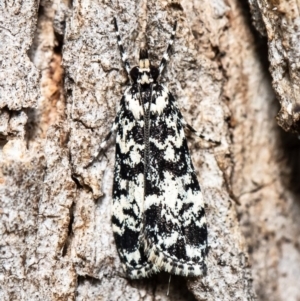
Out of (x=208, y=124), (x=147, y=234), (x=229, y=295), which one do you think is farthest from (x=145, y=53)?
(x=229, y=295)

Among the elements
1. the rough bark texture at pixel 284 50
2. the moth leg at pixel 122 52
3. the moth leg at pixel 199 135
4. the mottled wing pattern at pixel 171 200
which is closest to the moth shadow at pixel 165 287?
the mottled wing pattern at pixel 171 200

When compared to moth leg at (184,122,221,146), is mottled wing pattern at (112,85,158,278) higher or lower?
lower

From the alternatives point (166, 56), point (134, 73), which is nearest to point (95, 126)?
point (134, 73)

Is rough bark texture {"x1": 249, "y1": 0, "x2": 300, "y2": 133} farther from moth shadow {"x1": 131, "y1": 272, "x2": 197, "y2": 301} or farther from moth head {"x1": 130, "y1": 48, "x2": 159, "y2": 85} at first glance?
moth shadow {"x1": 131, "y1": 272, "x2": 197, "y2": 301}

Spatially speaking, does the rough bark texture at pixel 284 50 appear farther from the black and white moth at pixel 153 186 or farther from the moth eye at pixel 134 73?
the moth eye at pixel 134 73

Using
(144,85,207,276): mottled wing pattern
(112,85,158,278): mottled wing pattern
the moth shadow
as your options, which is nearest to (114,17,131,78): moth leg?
(112,85,158,278): mottled wing pattern

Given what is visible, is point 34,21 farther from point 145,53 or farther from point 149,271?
point 149,271
